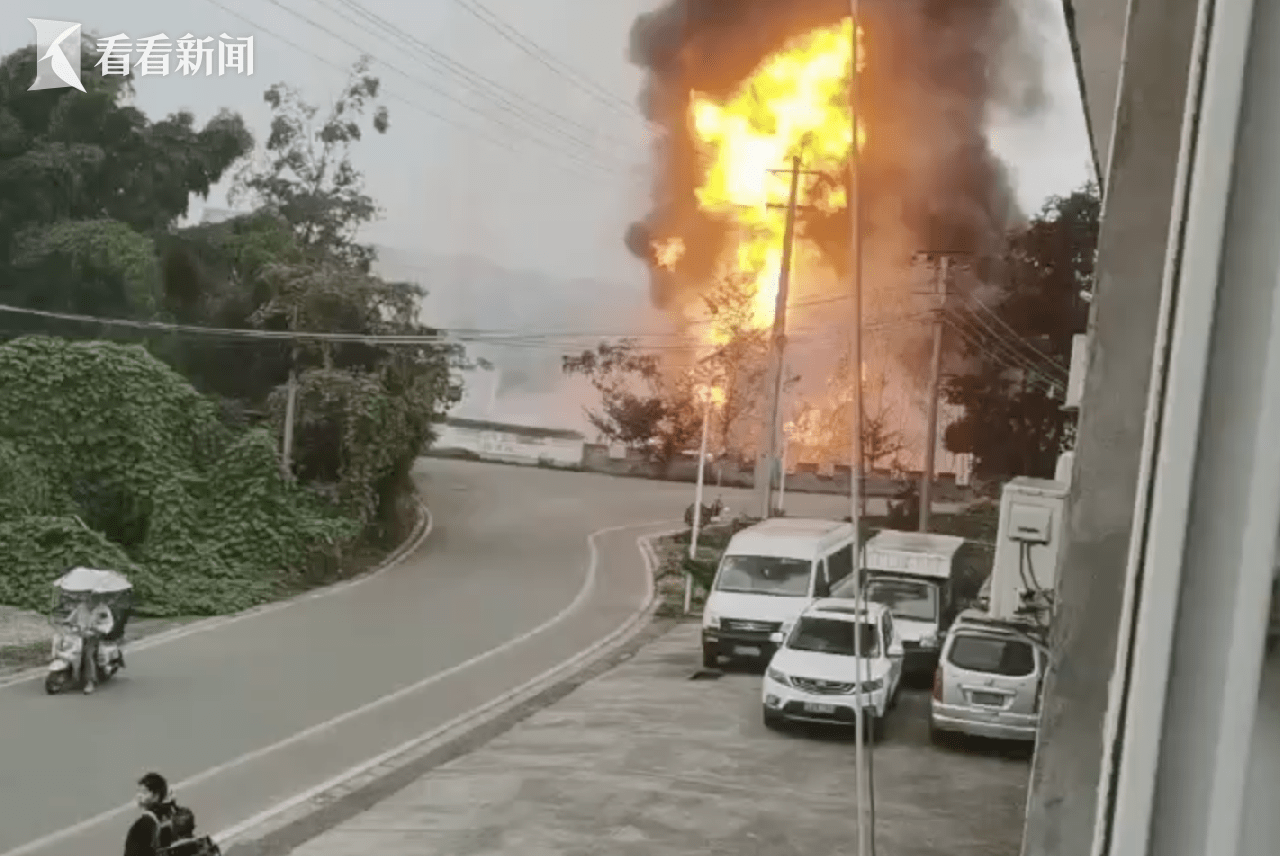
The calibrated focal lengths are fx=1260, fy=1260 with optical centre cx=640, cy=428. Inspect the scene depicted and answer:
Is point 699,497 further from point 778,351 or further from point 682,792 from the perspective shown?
point 682,792

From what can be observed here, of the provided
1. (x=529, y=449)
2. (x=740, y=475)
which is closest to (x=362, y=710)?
(x=529, y=449)

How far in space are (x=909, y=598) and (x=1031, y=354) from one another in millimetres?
1731

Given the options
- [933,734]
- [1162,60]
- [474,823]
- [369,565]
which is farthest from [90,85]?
[1162,60]

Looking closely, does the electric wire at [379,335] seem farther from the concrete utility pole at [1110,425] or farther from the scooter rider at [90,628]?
the concrete utility pole at [1110,425]

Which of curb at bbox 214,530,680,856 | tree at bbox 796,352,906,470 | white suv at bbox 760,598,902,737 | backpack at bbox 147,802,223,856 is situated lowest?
curb at bbox 214,530,680,856

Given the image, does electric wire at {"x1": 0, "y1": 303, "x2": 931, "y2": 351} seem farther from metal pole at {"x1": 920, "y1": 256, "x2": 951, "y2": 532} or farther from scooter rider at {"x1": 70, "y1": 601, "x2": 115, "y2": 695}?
scooter rider at {"x1": 70, "y1": 601, "x2": 115, "y2": 695}

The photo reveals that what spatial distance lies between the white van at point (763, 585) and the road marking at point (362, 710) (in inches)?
40.0

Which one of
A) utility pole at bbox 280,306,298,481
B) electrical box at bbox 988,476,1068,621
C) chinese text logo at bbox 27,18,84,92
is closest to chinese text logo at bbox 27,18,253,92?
chinese text logo at bbox 27,18,84,92

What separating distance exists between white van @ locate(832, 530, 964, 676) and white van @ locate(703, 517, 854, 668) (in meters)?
0.25

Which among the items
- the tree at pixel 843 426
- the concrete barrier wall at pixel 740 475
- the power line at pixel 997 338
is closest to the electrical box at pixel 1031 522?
the tree at pixel 843 426

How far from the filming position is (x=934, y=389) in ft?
26.0

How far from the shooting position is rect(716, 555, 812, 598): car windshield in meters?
7.23

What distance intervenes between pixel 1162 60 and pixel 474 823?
13.8ft

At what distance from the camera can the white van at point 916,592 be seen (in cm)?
708
